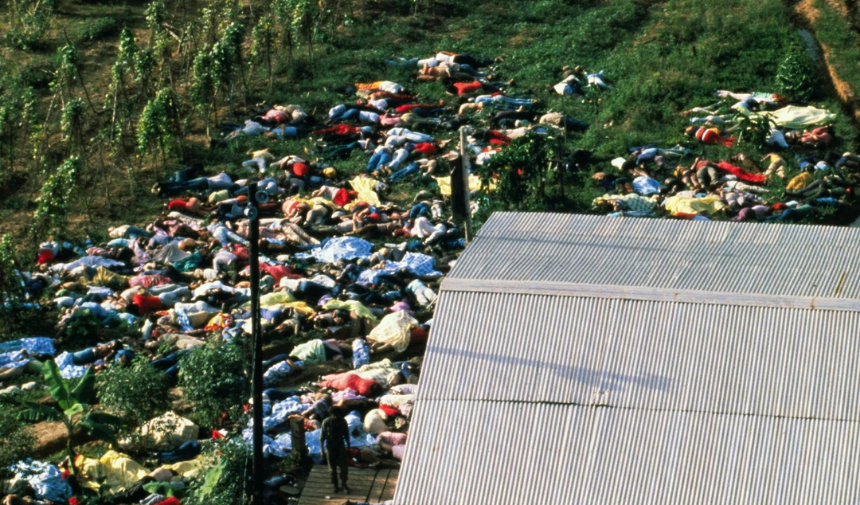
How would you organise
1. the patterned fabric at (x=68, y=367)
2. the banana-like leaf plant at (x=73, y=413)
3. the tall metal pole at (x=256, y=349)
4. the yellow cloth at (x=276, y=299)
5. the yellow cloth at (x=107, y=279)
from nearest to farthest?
the tall metal pole at (x=256, y=349) < the banana-like leaf plant at (x=73, y=413) < the patterned fabric at (x=68, y=367) < the yellow cloth at (x=276, y=299) < the yellow cloth at (x=107, y=279)

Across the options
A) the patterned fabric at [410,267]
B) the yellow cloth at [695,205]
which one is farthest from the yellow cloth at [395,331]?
the yellow cloth at [695,205]

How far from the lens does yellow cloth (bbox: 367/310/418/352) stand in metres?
14.0

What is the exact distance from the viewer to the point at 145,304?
599 inches

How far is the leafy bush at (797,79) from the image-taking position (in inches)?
852

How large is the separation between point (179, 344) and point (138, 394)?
2147 mm

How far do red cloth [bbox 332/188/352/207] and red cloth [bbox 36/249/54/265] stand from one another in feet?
14.5

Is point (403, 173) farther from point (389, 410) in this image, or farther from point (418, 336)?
point (389, 410)

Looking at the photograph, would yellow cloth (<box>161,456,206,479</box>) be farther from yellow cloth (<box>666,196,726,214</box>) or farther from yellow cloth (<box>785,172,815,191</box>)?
yellow cloth (<box>785,172,815,191</box>)

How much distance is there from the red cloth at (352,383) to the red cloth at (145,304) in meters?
3.26

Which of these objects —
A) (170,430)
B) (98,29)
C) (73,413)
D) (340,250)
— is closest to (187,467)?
(170,430)

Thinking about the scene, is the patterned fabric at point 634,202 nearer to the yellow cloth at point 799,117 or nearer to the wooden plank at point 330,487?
the yellow cloth at point 799,117

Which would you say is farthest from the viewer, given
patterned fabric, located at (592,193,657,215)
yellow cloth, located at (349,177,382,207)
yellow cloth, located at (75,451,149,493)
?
yellow cloth, located at (349,177,382,207)

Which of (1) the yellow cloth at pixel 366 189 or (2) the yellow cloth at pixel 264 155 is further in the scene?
(2) the yellow cloth at pixel 264 155

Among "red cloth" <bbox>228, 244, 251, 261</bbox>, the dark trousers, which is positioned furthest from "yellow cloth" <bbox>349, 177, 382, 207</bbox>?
the dark trousers
